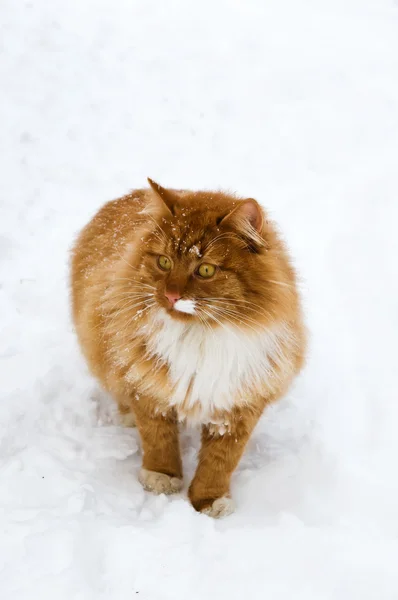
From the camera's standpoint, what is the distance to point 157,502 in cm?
265

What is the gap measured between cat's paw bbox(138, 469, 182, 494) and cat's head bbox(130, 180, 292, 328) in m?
0.98

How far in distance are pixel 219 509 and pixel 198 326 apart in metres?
0.99

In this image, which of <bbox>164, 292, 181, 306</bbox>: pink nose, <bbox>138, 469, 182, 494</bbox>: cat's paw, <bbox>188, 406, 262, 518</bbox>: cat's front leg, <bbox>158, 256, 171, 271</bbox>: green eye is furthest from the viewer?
<bbox>138, 469, 182, 494</bbox>: cat's paw

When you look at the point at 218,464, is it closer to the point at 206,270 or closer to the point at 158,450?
the point at 158,450

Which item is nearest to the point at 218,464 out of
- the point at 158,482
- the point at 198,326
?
the point at 158,482

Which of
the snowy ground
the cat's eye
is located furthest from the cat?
the snowy ground

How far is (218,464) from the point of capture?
2688mm

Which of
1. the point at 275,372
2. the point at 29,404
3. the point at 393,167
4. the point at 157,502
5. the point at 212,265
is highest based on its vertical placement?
the point at 393,167

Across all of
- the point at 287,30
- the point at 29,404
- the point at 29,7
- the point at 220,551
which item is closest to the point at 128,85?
the point at 29,7

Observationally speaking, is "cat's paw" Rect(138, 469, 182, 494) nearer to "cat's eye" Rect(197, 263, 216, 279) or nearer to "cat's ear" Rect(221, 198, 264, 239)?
"cat's eye" Rect(197, 263, 216, 279)

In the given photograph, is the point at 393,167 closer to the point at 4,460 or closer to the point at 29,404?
the point at 29,404

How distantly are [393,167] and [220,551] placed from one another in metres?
4.04

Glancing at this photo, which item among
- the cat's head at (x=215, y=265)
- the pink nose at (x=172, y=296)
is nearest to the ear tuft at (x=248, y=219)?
the cat's head at (x=215, y=265)

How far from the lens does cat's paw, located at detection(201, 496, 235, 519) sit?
2.68 metres
